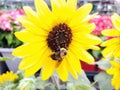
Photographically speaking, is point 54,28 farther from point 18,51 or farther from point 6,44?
point 6,44

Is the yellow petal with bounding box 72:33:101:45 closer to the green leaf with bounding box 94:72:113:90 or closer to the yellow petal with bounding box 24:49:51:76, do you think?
the yellow petal with bounding box 24:49:51:76

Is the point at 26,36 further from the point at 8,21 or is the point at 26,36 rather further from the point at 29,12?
the point at 8,21

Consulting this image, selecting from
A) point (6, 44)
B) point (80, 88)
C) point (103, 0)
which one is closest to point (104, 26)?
point (6, 44)

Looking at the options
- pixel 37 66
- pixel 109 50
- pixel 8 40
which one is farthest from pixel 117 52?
pixel 8 40

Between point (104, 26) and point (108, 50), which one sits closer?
point (108, 50)

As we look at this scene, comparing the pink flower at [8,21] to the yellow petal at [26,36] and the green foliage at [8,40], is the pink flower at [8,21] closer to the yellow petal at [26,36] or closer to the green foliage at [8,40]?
the green foliage at [8,40]

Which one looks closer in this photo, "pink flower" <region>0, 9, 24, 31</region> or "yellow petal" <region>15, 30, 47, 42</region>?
"yellow petal" <region>15, 30, 47, 42</region>

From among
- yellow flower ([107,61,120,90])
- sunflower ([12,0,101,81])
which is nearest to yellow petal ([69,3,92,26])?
sunflower ([12,0,101,81])
